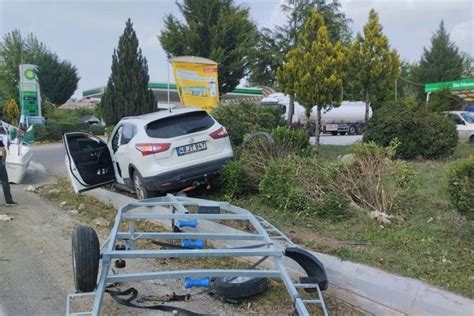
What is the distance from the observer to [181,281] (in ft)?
17.5

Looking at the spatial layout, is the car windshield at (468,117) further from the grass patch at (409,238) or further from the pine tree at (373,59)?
the grass patch at (409,238)

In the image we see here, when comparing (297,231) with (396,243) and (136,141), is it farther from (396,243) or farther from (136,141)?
(136,141)

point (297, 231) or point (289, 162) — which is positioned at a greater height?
point (289, 162)

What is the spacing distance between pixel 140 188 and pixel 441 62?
53594 mm

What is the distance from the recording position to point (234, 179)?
844 cm

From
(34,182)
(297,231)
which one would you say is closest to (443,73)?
(34,182)

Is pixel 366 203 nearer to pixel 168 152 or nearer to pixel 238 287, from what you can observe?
pixel 238 287

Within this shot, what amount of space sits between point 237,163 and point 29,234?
3.61m

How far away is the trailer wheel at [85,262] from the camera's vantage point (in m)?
3.82

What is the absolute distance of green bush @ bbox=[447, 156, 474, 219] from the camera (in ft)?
17.1

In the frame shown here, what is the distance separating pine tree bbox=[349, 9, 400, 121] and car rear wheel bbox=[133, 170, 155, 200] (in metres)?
9.69

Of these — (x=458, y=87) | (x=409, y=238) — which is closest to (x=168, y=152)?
(x=409, y=238)

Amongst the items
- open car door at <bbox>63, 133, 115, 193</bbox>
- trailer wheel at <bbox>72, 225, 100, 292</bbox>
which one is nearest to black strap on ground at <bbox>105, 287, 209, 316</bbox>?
trailer wheel at <bbox>72, 225, 100, 292</bbox>

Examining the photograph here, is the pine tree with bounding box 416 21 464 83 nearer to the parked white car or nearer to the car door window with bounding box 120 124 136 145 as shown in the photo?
the parked white car
